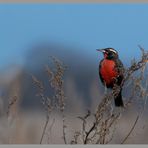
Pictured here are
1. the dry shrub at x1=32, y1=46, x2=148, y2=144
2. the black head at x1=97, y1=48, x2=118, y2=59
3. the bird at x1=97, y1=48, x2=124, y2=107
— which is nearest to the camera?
the dry shrub at x1=32, y1=46, x2=148, y2=144

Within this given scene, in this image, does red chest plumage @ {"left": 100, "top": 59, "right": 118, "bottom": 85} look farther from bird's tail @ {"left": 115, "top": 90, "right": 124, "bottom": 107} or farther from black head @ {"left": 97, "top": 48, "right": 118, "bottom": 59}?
bird's tail @ {"left": 115, "top": 90, "right": 124, "bottom": 107}

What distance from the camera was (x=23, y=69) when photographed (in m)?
1.92

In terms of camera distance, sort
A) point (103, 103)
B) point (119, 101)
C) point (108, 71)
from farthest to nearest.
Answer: point (108, 71) → point (119, 101) → point (103, 103)

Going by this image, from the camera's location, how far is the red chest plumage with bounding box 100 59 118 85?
1932 mm

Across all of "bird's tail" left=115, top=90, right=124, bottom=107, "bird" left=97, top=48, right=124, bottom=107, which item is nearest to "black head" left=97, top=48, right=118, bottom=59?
"bird" left=97, top=48, right=124, bottom=107

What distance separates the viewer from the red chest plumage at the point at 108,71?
193 cm

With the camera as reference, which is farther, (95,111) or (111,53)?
(111,53)

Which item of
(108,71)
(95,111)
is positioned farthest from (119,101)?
(108,71)

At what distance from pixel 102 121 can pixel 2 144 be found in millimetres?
359

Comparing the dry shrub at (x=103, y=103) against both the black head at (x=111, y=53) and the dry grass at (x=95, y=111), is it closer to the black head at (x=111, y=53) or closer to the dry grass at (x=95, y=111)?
the dry grass at (x=95, y=111)

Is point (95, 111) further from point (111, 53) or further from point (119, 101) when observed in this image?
point (111, 53)

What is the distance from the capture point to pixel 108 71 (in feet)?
6.63

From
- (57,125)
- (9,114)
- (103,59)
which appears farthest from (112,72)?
(9,114)

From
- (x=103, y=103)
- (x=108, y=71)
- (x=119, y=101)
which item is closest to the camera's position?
(x=103, y=103)
